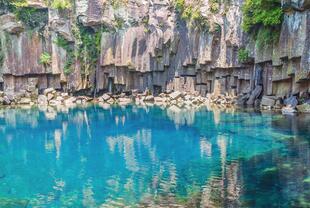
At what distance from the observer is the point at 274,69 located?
3189cm

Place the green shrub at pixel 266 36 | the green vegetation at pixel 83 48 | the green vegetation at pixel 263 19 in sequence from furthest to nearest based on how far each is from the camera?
1. the green vegetation at pixel 83 48
2. the green shrub at pixel 266 36
3. the green vegetation at pixel 263 19

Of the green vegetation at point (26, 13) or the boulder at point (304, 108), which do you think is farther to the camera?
the green vegetation at point (26, 13)

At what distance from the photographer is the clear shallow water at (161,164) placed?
11.5m

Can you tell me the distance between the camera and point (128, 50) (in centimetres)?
4825

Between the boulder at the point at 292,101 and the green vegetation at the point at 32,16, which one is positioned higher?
the green vegetation at the point at 32,16

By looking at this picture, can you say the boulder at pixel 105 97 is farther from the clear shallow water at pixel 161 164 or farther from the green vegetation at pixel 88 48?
the clear shallow water at pixel 161 164

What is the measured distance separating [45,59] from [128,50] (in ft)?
31.1

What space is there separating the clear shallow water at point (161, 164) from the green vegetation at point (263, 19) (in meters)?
6.95

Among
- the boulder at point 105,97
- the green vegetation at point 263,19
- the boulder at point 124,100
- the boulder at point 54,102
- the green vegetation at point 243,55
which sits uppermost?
the green vegetation at point 263,19

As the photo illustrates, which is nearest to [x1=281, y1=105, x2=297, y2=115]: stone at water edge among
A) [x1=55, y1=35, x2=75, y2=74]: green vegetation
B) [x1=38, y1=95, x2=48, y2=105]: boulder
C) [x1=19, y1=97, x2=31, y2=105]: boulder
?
[x1=38, y1=95, x2=48, y2=105]: boulder

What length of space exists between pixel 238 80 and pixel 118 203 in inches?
1152

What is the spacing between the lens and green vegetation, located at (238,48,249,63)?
35312 mm

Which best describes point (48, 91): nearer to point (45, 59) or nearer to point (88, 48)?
point (45, 59)

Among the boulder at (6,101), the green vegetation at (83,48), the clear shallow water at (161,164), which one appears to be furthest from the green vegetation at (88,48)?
the clear shallow water at (161,164)
